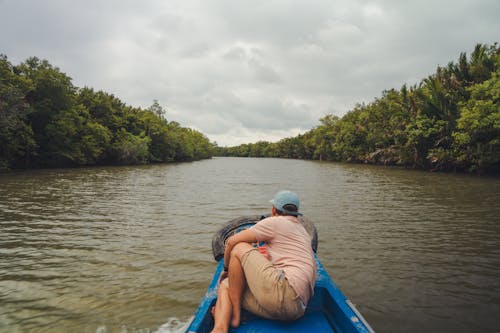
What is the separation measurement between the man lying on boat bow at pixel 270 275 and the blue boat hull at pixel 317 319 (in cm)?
10

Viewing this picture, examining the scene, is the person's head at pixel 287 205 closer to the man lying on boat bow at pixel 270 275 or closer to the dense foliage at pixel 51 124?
the man lying on boat bow at pixel 270 275

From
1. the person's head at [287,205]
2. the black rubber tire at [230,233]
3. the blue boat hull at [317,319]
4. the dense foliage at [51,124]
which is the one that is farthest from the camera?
the dense foliage at [51,124]

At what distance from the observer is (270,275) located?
242 centimetres

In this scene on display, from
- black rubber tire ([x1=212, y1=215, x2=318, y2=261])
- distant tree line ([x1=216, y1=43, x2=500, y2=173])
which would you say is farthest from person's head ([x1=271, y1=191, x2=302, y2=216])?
distant tree line ([x1=216, y1=43, x2=500, y2=173])

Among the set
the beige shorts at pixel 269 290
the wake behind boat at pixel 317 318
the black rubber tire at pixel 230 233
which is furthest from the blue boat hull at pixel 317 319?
the black rubber tire at pixel 230 233

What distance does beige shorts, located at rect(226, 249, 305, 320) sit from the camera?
2.40m

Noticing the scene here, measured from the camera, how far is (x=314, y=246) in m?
4.32

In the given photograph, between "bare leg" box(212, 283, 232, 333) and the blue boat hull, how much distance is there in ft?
0.44

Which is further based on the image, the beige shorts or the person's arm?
the person's arm

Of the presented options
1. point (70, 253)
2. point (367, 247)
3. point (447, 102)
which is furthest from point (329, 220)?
point (447, 102)

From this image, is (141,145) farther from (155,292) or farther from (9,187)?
(155,292)

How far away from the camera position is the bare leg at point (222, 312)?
7.82 feet

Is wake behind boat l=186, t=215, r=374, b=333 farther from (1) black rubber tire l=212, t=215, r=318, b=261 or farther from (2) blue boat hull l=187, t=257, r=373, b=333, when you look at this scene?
(1) black rubber tire l=212, t=215, r=318, b=261

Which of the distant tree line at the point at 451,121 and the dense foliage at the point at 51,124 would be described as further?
the dense foliage at the point at 51,124
